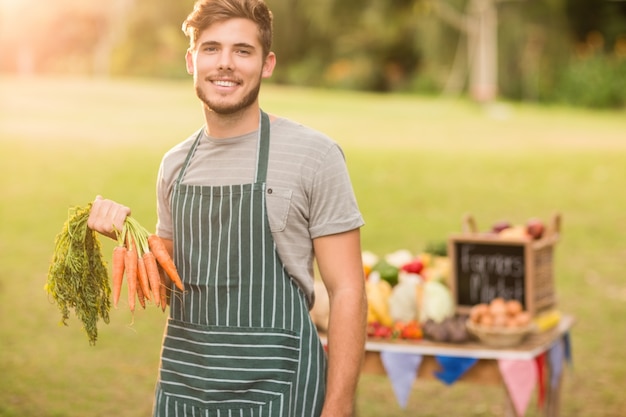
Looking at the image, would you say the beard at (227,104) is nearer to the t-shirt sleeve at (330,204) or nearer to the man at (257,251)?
the man at (257,251)

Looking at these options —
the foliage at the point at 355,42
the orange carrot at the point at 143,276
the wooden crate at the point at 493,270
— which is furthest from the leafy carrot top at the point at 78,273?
the foliage at the point at 355,42

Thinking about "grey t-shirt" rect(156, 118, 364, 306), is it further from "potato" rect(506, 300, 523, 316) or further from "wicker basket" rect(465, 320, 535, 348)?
"potato" rect(506, 300, 523, 316)

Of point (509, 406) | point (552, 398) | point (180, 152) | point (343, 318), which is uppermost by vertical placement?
point (180, 152)

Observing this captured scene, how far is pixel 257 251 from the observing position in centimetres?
260

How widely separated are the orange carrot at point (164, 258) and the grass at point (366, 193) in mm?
332

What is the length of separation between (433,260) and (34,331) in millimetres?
4223

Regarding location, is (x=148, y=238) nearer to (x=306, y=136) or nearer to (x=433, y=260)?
(x=306, y=136)

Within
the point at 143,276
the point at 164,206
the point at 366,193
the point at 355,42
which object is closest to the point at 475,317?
the point at 164,206

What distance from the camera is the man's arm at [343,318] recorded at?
258 centimetres

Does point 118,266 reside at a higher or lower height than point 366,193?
higher

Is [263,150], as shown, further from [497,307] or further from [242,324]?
[497,307]

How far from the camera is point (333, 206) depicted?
258 centimetres

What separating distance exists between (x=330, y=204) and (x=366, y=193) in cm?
1193

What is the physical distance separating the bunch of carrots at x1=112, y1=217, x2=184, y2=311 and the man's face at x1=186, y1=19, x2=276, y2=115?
0.35m
